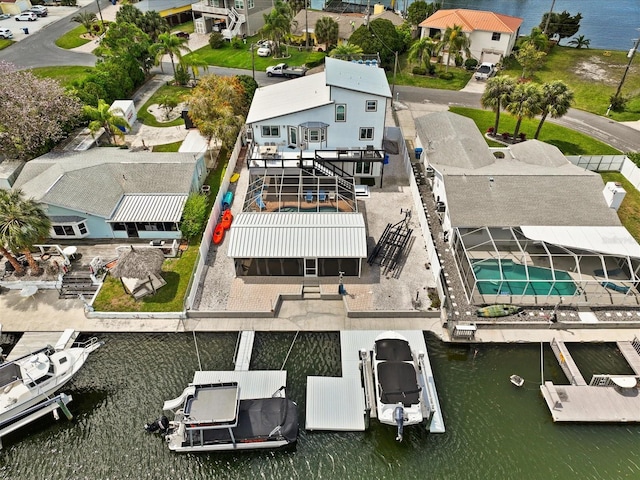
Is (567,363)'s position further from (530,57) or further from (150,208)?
(530,57)

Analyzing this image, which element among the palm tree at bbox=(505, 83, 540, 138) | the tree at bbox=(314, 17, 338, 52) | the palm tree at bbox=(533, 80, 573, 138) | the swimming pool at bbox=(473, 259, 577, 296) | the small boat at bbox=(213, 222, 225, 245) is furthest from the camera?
the tree at bbox=(314, 17, 338, 52)

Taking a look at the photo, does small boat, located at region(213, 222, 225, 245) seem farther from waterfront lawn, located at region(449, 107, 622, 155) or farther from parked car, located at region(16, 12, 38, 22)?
parked car, located at region(16, 12, 38, 22)

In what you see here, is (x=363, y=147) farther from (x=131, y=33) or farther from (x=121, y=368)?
(x=131, y=33)

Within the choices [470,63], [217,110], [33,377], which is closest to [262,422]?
[33,377]

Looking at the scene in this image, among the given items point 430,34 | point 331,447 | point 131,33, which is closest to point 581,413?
point 331,447

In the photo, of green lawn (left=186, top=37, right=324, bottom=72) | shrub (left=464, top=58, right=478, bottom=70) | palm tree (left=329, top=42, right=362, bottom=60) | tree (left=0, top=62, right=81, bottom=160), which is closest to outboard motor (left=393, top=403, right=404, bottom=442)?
tree (left=0, top=62, right=81, bottom=160)

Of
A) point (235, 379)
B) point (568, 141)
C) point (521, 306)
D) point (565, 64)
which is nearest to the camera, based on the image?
point (235, 379)

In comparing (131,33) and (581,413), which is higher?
(131,33)
